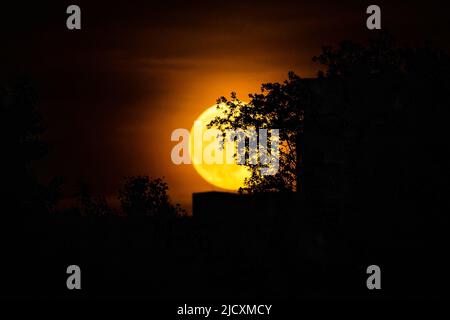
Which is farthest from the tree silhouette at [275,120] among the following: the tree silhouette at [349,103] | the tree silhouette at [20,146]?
the tree silhouette at [20,146]

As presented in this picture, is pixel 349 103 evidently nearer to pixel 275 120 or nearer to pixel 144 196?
pixel 275 120

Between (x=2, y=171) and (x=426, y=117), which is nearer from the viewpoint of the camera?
(x=426, y=117)

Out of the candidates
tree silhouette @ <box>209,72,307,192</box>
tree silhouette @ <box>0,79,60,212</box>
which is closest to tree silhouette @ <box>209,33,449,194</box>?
tree silhouette @ <box>209,72,307,192</box>

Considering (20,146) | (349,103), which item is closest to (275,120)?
(349,103)

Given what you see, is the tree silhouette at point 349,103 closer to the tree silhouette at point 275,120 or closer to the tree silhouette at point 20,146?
the tree silhouette at point 275,120

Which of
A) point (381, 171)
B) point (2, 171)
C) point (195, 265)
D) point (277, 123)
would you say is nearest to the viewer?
point (381, 171)

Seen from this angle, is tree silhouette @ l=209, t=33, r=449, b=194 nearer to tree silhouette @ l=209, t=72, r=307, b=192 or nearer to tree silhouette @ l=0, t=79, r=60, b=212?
tree silhouette @ l=209, t=72, r=307, b=192

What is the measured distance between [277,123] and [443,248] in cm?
1311

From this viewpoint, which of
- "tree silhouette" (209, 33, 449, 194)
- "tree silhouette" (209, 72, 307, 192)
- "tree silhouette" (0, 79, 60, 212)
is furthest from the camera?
"tree silhouette" (0, 79, 60, 212)

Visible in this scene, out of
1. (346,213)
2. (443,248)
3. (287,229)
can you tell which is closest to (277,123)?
(287,229)

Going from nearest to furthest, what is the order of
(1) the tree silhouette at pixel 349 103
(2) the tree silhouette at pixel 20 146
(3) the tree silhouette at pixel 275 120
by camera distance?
(1) the tree silhouette at pixel 349 103
(3) the tree silhouette at pixel 275 120
(2) the tree silhouette at pixel 20 146
